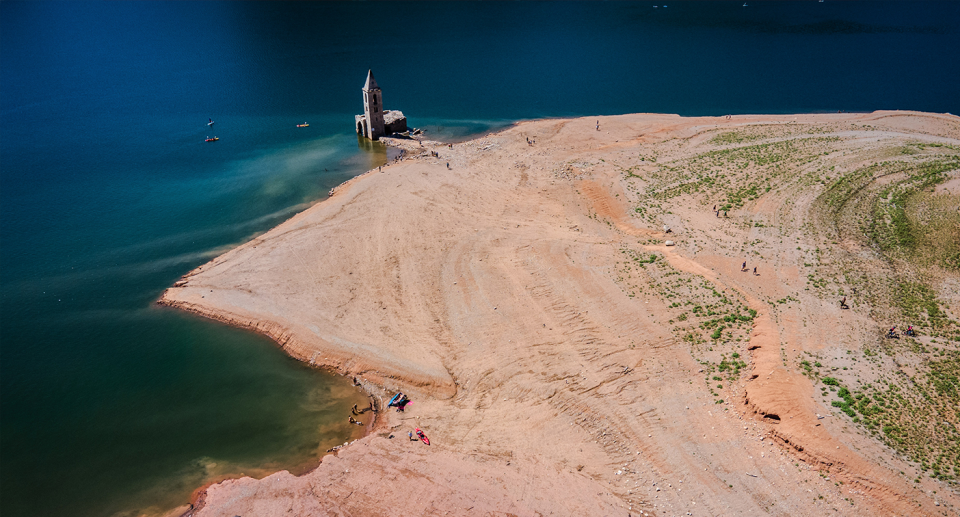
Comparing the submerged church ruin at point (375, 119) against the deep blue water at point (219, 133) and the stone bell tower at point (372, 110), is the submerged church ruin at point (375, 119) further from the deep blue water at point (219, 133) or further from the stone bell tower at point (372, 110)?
the deep blue water at point (219, 133)

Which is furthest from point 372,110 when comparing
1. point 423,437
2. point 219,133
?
point 423,437

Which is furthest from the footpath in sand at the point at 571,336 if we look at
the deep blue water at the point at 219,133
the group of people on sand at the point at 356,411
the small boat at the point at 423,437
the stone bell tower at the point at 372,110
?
the stone bell tower at the point at 372,110

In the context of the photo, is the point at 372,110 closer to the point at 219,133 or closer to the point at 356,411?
the point at 219,133

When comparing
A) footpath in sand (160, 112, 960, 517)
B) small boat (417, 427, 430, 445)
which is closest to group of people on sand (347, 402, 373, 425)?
footpath in sand (160, 112, 960, 517)

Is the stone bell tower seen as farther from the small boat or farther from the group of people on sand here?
the small boat

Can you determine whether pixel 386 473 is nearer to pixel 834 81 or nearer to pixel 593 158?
pixel 593 158

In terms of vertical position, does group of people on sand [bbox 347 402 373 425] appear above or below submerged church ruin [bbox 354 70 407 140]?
below
